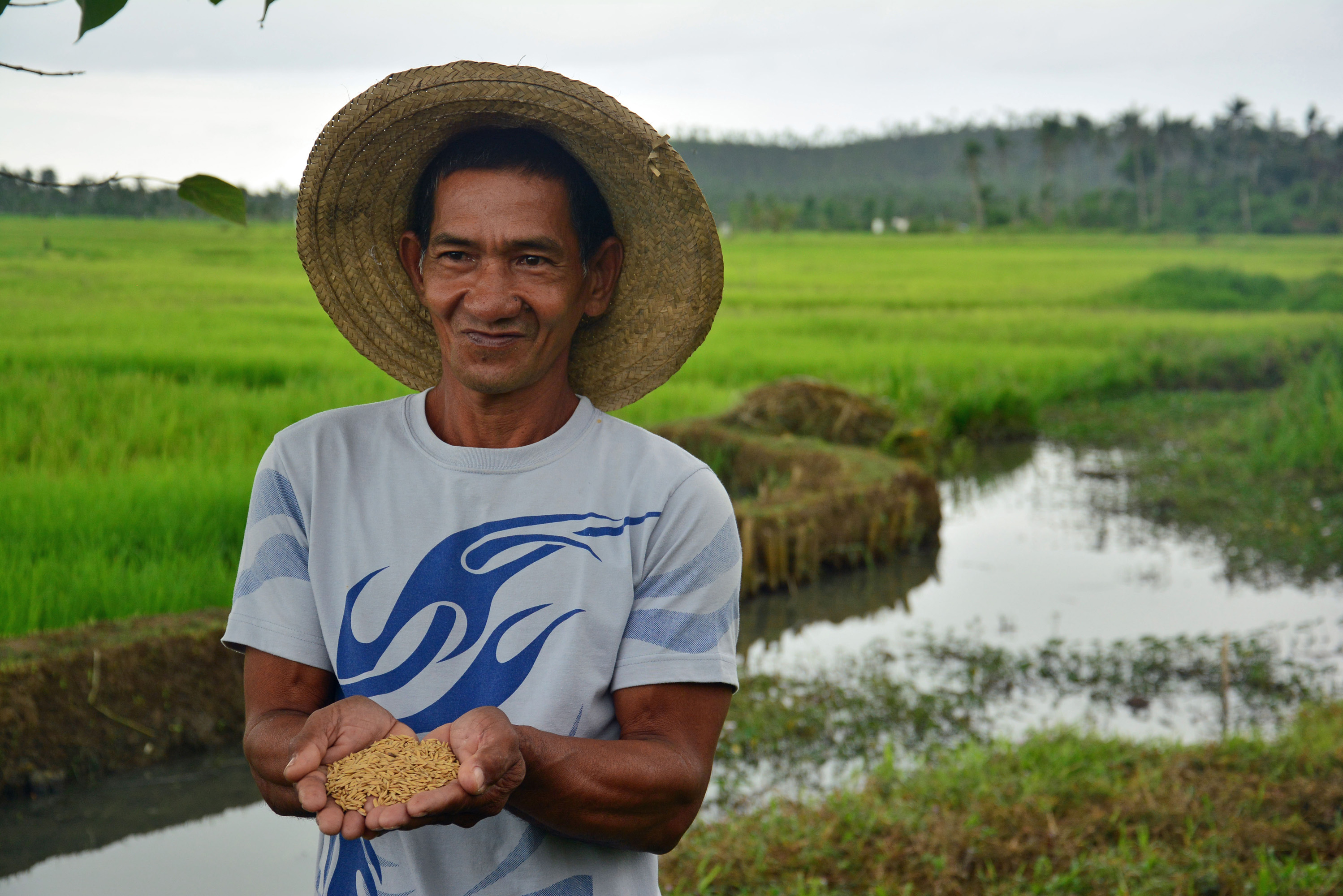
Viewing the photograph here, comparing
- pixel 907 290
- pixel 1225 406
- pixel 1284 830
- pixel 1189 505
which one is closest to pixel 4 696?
pixel 1284 830

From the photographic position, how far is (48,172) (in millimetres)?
3699

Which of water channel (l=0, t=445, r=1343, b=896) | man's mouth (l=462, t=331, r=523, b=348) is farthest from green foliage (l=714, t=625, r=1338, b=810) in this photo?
man's mouth (l=462, t=331, r=523, b=348)

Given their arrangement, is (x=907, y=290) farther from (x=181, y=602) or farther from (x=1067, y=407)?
(x=181, y=602)

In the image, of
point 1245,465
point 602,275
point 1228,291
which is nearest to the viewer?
point 602,275

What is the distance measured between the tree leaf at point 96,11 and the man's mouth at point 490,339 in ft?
1.41

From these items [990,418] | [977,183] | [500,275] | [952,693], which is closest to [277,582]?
[500,275]

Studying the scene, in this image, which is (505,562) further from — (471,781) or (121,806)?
(121,806)

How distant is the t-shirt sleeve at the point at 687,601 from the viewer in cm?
107

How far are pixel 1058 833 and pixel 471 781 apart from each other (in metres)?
2.34

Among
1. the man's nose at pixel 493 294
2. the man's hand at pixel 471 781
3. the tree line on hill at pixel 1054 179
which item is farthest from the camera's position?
the tree line on hill at pixel 1054 179

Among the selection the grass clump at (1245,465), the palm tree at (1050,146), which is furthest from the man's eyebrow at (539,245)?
the palm tree at (1050,146)

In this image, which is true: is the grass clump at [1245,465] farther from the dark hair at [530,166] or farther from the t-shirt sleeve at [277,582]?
the t-shirt sleeve at [277,582]

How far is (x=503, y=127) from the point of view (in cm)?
124

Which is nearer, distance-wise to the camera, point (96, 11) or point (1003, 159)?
point (96, 11)
